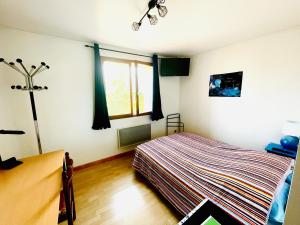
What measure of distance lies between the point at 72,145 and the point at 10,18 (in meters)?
1.97

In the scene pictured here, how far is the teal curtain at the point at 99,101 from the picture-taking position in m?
2.54

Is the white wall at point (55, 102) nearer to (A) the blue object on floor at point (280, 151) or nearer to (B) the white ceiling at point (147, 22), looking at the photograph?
(B) the white ceiling at point (147, 22)

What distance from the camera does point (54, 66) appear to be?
225 cm

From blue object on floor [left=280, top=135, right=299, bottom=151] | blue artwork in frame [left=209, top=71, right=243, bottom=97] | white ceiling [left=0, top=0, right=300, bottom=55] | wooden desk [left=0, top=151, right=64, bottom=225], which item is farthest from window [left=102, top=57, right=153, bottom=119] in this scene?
blue object on floor [left=280, top=135, right=299, bottom=151]

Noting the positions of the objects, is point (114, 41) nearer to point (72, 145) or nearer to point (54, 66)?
point (54, 66)

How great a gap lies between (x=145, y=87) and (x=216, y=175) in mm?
2437

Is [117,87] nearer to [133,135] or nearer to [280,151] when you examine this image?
[133,135]

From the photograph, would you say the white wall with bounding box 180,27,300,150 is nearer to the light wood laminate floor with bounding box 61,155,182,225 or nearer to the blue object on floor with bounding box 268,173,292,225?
the blue object on floor with bounding box 268,173,292,225

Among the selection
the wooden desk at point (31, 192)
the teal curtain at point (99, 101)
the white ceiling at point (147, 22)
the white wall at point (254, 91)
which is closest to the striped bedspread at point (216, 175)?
the white wall at point (254, 91)

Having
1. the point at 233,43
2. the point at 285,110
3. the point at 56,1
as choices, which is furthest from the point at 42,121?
the point at 285,110

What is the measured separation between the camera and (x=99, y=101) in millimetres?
2617

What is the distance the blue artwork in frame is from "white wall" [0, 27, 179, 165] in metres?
2.32

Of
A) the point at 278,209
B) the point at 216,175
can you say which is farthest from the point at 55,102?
the point at 278,209

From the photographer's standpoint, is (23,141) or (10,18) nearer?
(10,18)
